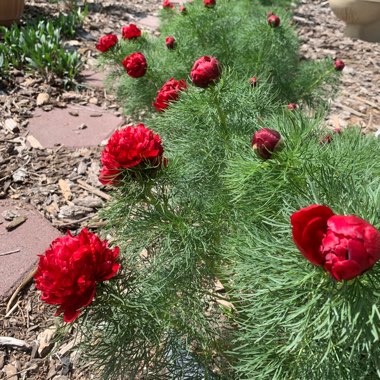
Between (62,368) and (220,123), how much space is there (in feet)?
2.92

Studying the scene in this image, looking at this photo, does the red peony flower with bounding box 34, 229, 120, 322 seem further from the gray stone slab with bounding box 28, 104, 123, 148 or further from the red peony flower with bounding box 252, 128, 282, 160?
the gray stone slab with bounding box 28, 104, 123, 148

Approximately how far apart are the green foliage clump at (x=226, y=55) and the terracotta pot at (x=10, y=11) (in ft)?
5.90

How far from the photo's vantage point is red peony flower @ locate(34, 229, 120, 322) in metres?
0.86

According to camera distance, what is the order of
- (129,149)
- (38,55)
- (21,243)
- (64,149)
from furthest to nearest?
(38,55) < (64,149) < (21,243) < (129,149)

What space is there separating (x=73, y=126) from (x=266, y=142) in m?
1.92

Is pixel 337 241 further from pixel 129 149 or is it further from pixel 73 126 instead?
Result: pixel 73 126

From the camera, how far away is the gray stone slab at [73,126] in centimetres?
251

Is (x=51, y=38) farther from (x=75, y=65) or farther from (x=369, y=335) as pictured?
(x=369, y=335)

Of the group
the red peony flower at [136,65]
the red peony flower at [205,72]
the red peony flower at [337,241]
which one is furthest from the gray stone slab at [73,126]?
the red peony flower at [337,241]

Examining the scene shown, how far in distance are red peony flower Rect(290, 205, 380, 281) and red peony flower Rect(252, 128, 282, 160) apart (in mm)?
336

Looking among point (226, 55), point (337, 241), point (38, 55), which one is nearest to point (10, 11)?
point (38, 55)

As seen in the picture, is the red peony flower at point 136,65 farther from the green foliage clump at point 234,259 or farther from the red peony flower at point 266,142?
the red peony flower at point 266,142

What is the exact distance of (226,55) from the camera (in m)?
2.24

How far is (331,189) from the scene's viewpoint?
86cm
